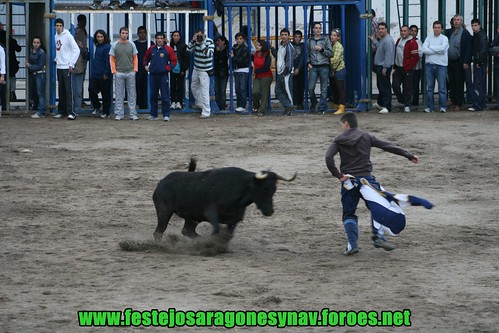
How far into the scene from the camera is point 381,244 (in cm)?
1052

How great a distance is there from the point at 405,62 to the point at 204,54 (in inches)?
171

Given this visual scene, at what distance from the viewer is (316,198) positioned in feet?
46.3

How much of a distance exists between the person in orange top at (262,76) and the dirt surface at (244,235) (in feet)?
7.27

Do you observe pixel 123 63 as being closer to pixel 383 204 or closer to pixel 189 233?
pixel 189 233

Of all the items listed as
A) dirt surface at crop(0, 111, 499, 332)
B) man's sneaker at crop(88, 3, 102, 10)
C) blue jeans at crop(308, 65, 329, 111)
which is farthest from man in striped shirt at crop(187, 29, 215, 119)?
blue jeans at crop(308, 65, 329, 111)

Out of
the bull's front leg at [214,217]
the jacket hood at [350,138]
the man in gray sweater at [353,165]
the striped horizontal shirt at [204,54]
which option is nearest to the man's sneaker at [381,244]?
the man in gray sweater at [353,165]

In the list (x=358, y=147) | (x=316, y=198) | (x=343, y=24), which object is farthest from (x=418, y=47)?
(x=358, y=147)

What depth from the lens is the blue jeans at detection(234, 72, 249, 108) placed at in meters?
23.3

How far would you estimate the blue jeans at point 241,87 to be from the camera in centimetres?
2327

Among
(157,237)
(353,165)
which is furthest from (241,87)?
(353,165)

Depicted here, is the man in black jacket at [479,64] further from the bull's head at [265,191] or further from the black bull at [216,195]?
the bull's head at [265,191]

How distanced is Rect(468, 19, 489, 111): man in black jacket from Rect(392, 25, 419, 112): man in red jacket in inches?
50.0

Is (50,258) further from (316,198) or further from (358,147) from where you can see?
(316,198)

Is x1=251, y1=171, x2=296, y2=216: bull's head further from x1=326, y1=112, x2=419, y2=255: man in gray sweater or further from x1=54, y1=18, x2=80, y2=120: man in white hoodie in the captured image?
x1=54, y1=18, x2=80, y2=120: man in white hoodie
